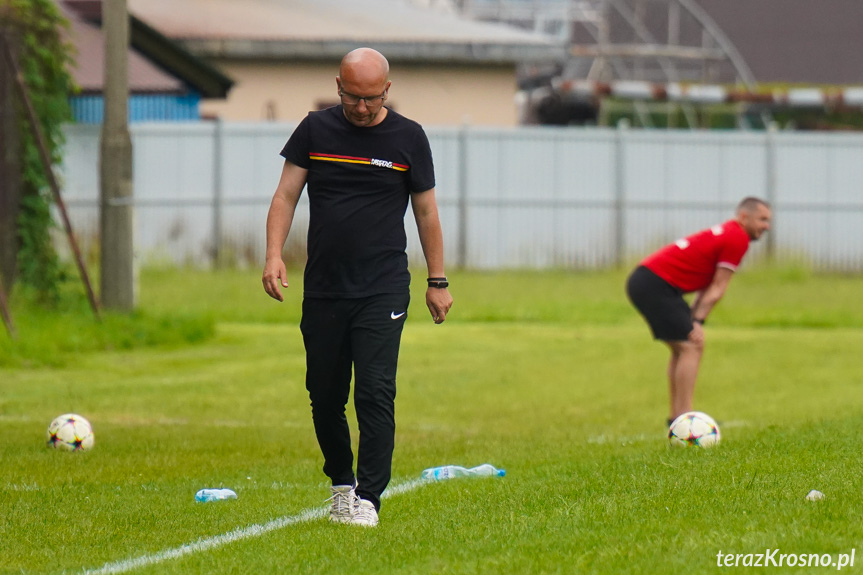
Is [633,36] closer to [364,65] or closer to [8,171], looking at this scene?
[8,171]

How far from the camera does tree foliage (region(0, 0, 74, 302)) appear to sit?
14.6m

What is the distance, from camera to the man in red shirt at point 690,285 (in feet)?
32.5

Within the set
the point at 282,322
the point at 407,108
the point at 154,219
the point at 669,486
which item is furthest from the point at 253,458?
the point at 407,108

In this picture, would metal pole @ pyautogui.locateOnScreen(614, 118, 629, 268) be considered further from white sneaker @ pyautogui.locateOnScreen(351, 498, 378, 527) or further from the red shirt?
white sneaker @ pyautogui.locateOnScreen(351, 498, 378, 527)

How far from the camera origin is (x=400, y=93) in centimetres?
2961

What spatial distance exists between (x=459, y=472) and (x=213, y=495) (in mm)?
1488

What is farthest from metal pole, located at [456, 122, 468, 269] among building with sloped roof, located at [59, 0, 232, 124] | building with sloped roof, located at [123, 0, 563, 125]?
building with sloped roof, located at [123, 0, 563, 125]

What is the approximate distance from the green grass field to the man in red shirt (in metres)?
0.53

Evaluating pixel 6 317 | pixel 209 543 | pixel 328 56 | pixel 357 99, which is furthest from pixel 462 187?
pixel 209 543

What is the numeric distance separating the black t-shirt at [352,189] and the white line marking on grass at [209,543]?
3.51 feet

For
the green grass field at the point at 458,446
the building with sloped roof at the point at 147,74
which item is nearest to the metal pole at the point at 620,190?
the green grass field at the point at 458,446

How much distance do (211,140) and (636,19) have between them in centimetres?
1984

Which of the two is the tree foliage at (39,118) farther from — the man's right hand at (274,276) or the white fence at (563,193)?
the man's right hand at (274,276)

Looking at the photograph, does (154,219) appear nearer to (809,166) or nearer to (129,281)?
(129,281)
